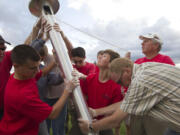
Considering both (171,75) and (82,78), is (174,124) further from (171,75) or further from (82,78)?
(82,78)

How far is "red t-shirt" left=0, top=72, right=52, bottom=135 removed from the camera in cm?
177

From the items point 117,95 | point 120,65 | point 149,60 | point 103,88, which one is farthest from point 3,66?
point 149,60

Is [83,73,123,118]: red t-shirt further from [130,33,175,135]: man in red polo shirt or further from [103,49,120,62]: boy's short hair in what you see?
[130,33,175,135]: man in red polo shirt

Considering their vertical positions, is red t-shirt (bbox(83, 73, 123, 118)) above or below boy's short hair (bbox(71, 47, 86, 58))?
below

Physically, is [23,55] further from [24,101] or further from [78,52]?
[78,52]

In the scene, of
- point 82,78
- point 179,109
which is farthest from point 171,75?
point 82,78

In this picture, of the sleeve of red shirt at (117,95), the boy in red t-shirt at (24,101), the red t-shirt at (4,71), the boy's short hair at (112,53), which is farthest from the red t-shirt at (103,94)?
the red t-shirt at (4,71)

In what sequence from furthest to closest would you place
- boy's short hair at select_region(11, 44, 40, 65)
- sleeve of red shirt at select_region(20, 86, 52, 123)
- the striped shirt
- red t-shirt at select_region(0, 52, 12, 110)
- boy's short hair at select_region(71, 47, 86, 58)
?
boy's short hair at select_region(71, 47, 86, 58) < red t-shirt at select_region(0, 52, 12, 110) < boy's short hair at select_region(11, 44, 40, 65) < sleeve of red shirt at select_region(20, 86, 52, 123) < the striped shirt

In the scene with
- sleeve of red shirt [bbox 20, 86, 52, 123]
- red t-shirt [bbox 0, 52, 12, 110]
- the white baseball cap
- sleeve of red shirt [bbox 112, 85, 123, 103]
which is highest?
the white baseball cap

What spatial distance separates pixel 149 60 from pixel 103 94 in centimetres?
172

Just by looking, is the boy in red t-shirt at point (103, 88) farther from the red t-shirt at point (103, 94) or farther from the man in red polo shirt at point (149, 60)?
the man in red polo shirt at point (149, 60)

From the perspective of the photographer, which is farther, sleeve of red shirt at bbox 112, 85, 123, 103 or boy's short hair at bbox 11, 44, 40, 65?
sleeve of red shirt at bbox 112, 85, 123, 103

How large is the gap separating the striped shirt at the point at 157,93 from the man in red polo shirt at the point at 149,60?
3.82 ft

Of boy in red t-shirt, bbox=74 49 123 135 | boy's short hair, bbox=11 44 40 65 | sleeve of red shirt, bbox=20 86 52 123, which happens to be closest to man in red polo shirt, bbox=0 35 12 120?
boy's short hair, bbox=11 44 40 65
